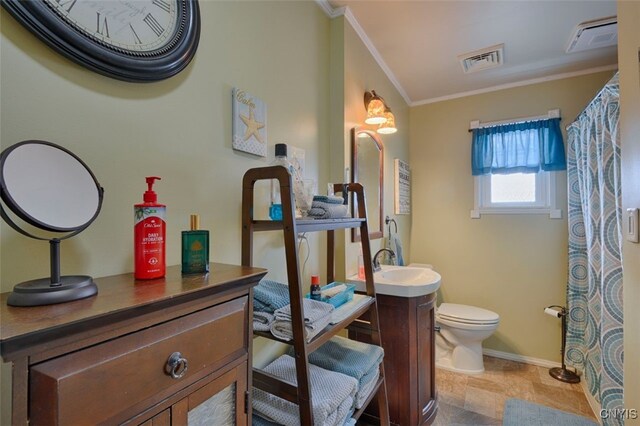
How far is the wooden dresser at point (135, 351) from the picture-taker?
38cm

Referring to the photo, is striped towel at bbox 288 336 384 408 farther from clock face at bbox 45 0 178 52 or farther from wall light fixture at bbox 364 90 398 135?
wall light fixture at bbox 364 90 398 135

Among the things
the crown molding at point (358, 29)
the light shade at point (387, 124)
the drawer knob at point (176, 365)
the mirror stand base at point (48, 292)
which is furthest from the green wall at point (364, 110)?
the mirror stand base at point (48, 292)

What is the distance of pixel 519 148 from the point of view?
2.73 meters

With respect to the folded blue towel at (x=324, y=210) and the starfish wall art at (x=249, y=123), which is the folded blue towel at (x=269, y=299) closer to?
the folded blue towel at (x=324, y=210)

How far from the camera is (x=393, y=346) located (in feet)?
5.50

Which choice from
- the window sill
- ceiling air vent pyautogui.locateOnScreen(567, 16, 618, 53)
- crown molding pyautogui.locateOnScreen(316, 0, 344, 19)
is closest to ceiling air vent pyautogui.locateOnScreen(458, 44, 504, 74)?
ceiling air vent pyautogui.locateOnScreen(567, 16, 618, 53)

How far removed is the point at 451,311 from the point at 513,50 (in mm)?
2109

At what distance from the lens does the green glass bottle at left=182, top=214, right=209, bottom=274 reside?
75 centimetres

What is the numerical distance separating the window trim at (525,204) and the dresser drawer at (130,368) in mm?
2838

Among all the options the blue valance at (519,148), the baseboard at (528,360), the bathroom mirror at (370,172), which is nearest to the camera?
→ the bathroom mirror at (370,172)

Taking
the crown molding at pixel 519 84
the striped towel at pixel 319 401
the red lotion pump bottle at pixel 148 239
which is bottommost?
the striped towel at pixel 319 401

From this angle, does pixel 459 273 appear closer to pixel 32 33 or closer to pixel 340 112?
pixel 340 112

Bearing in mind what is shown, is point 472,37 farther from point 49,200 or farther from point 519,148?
point 49,200

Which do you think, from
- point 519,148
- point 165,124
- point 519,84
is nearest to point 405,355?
point 165,124
